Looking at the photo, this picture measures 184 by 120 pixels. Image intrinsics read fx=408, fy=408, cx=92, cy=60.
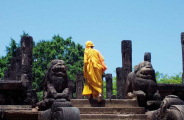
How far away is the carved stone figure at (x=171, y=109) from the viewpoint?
29.1ft

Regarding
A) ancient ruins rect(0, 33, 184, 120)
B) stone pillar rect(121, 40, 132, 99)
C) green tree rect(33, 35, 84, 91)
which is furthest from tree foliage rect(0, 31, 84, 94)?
ancient ruins rect(0, 33, 184, 120)

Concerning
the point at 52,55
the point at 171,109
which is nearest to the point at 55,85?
the point at 171,109

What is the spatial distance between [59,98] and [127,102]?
2.35 metres

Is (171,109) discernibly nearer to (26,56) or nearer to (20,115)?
(20,115)

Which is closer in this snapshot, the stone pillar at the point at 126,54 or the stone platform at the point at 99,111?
the stone platform at the point at 99,111

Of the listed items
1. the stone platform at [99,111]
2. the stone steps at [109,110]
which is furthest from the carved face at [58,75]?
the stone steps at [109,110]

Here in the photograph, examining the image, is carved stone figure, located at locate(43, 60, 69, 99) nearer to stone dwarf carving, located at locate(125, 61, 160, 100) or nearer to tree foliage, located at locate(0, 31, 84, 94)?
stone dwarf carving, located at locate(125, 61, 160, 100)

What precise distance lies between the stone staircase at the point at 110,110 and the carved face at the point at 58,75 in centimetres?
94

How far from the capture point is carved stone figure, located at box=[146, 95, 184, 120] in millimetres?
8875

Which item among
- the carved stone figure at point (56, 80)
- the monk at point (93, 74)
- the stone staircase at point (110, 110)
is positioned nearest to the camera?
the carved stone figure at point (56, 80)

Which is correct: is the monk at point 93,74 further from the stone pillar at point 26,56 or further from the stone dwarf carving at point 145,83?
the stone pillar at point 26,56

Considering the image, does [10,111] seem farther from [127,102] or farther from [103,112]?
[127,102]

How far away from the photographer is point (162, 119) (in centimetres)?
947

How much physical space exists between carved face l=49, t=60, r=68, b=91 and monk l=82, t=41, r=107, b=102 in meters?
1.21
